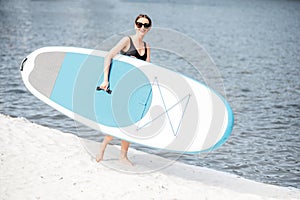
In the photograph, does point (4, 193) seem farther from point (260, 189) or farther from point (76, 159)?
point (260, 189)

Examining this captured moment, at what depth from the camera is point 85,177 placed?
6.77 m

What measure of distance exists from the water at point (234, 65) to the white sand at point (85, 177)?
125 centimetres

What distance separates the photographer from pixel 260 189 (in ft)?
25.7

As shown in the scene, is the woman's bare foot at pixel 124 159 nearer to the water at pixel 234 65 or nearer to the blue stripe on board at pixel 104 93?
the blue stripe on board at pixel 104 93

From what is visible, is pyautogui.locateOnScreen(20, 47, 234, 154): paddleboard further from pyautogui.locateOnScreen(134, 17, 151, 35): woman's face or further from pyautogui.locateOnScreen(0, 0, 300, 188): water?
pyautogui.locateOnScreen(0, 0, 300, 188): water

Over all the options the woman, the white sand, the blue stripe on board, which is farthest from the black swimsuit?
the white sand

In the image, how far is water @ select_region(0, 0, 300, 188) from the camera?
9914 mm

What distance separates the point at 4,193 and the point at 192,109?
251cm

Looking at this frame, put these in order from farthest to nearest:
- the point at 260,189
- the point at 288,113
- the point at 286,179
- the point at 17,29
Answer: the point at 17,29
the point at 288,113
the point at 286,179
the point at 260,189

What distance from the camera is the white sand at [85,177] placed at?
20.9 feet

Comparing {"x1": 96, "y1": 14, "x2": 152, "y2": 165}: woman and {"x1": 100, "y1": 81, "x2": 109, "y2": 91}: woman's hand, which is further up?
{"x1": 96, "y1": 14, "x2": 152, "y2": 165}: woman

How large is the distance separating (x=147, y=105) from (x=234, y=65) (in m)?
13.2

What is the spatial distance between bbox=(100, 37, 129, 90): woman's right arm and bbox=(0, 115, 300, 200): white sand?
1055 mm

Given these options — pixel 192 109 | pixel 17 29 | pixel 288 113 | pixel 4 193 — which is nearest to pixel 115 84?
pixel 192 109
